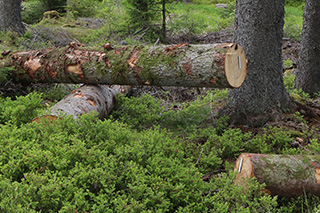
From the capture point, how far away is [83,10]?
1552 centimetres

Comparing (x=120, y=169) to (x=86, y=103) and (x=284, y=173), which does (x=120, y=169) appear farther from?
(x=86, y=103)

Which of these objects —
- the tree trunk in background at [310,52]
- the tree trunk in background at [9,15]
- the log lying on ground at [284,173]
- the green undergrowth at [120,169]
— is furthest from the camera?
the tree trunk in background at [9,15]

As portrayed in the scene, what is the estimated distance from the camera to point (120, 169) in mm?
3404

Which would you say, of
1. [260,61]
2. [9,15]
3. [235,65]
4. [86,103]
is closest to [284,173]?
[235,65]

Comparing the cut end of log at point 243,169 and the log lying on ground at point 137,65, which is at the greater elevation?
the log lying on ground at point 137,65

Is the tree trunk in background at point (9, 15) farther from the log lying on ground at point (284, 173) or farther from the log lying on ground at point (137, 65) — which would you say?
the log lying on ground at point (284, 173)

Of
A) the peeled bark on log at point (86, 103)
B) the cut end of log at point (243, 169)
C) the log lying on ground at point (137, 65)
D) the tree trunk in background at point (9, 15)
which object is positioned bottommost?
the cut end of log at point (243, 169)

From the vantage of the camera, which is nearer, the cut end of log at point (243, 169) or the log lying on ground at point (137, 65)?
the cut end of log at point (243, 169)

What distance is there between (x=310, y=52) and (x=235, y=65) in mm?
3165

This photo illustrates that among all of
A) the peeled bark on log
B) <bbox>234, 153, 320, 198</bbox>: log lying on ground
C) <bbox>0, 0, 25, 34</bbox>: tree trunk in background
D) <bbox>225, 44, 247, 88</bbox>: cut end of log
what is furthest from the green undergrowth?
<bbox>0, 0, 25, 34</bbox>: tree trunk in background

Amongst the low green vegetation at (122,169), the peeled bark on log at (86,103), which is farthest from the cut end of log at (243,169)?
the peeled bark on log at (86,103)

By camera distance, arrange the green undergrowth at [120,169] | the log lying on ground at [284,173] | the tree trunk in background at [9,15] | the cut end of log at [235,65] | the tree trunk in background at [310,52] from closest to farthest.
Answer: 1. the green undergrowth at [120,169]
2. the log lying on ground at [284,173]
3. the cut end of log at [235,65]
4. the tree trunk in background at [310,52]
5. the tree trunk in background at [9,15]

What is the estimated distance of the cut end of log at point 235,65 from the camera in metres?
4.57

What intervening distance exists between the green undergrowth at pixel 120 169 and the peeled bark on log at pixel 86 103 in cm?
43
